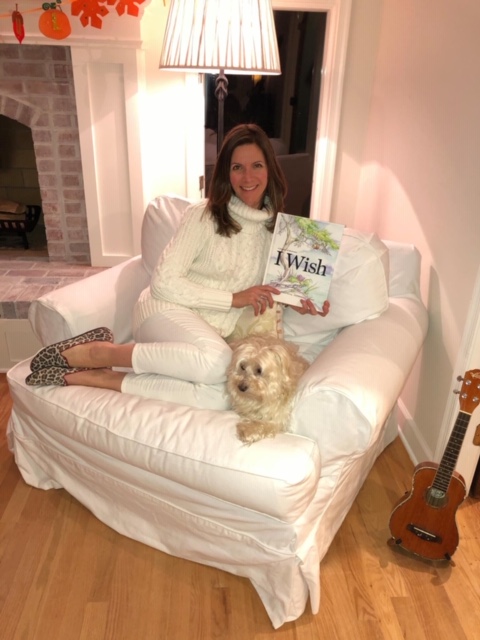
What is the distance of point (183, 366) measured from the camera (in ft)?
4.89

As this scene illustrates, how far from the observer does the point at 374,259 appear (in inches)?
66.9

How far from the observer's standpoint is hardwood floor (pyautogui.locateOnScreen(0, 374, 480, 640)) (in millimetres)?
1371

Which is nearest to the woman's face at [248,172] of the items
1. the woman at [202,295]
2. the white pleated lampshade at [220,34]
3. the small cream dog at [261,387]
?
the woman at [202,295]

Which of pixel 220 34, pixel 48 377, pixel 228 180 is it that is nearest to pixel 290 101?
pixel 220 34

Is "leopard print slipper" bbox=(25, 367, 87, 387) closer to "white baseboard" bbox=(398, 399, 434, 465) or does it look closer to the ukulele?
the ukulele

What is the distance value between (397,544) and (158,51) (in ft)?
7.83

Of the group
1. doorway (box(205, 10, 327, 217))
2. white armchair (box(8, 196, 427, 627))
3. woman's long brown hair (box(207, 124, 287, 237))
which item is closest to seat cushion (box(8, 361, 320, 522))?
white armchair (box(8, 196, 427, 627))

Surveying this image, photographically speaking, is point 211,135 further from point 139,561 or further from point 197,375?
point 139,561

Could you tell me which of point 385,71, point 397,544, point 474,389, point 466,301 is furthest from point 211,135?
point 397,544

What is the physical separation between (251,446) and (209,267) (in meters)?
0.70

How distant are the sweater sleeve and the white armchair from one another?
1.01ft

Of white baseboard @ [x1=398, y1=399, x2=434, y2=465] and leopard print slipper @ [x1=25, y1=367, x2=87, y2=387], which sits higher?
leopard print slipper @ [x1=25, y1=367, x2=87, y2=387]

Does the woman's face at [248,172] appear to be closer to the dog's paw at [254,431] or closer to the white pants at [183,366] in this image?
the white pants at [183,366]

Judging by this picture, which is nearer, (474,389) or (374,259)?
(474,389)
